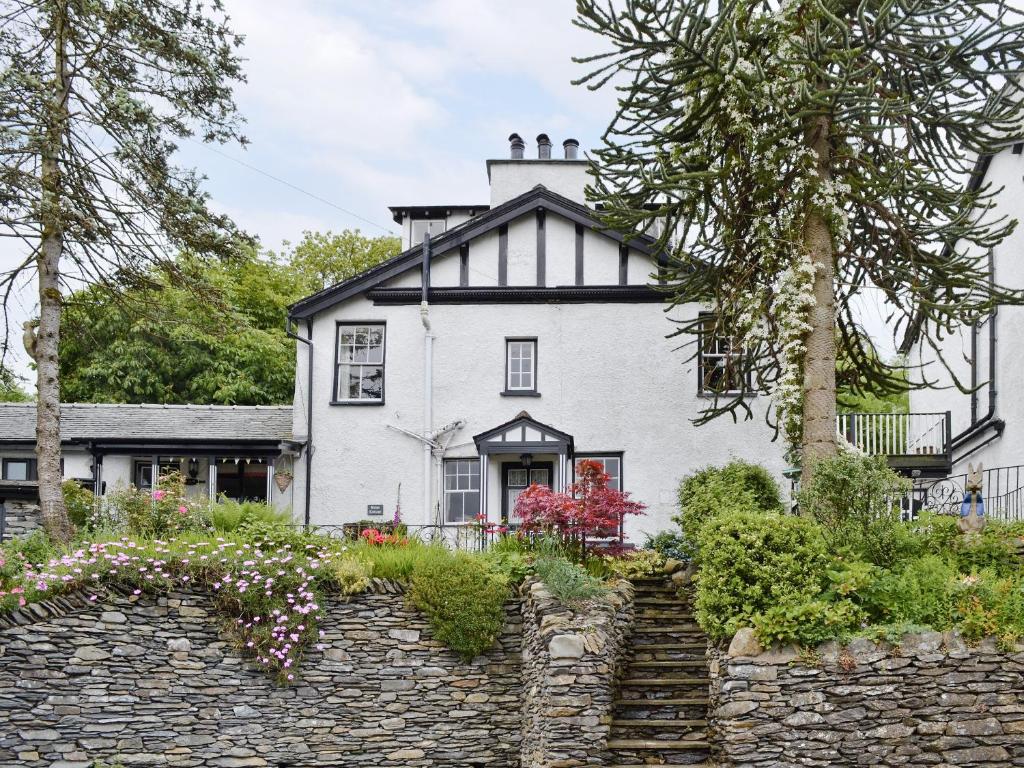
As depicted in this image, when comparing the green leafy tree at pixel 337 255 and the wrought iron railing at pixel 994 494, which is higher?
the green leafy tree at pixel 337 255

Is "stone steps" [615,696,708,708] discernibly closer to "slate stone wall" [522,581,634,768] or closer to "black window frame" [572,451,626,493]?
"slate stone wall" [522,581,634,768]

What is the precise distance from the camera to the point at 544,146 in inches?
906

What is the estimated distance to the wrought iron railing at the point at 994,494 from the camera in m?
14.1

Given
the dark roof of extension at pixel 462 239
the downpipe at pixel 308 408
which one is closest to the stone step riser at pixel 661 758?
the downpipe at pixel 308 408

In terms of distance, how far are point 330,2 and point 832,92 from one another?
614cm

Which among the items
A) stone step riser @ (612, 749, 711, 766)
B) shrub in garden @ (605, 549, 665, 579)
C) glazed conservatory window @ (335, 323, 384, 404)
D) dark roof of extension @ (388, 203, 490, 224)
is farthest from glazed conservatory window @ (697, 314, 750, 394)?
dark roof of extension @ (388, 203, 490, 224)

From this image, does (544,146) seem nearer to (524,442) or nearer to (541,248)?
(541,248)

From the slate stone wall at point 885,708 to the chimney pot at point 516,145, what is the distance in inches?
640

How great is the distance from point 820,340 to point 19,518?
13573mm

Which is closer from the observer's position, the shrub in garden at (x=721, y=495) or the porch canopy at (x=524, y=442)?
the shrub in garden at (x=721, y=495)

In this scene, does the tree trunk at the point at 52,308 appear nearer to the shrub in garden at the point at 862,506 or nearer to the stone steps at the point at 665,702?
the stone steps at the point at 665,702

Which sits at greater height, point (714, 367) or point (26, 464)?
point (714, 367)

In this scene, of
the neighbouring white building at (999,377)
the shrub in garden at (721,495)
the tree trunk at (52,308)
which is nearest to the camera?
the shrub in garden at (721,495)

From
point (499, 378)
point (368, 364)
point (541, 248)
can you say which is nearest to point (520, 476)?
point (499, 378)
